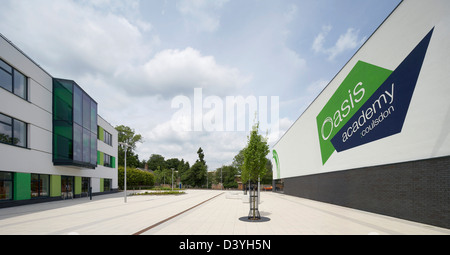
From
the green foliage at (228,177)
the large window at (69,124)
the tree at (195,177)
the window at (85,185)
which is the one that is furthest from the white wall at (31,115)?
the green foliage at (228,177)

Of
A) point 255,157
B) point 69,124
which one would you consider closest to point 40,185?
point 69,124

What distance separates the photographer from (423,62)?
9.95 meters

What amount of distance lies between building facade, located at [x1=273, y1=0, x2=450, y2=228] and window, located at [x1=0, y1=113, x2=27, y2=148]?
23.0 m

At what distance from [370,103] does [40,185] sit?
25.0 m

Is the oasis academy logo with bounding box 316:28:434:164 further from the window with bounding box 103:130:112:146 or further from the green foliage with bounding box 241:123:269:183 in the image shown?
the window with bounding box 103:130:112:146

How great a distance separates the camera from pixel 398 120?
11.4 m

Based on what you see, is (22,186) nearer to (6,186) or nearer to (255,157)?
(6,186)

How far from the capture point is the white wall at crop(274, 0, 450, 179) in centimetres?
911

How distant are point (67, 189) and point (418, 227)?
28221mm

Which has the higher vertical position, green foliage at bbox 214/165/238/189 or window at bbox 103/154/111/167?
window at bbox 103/154/111/167

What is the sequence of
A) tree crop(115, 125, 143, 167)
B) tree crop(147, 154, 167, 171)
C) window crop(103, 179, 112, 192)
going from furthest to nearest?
tree crop(147, 154, 167, 171) < tree crop(115, 125, 143, 167) < window crop(103, 179, 112, 192)

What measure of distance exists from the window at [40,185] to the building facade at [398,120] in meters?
23.2

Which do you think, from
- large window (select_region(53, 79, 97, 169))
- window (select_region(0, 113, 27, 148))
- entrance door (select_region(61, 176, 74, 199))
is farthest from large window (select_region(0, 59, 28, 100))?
entrance door (select_region(61, 176, 74, 199))
